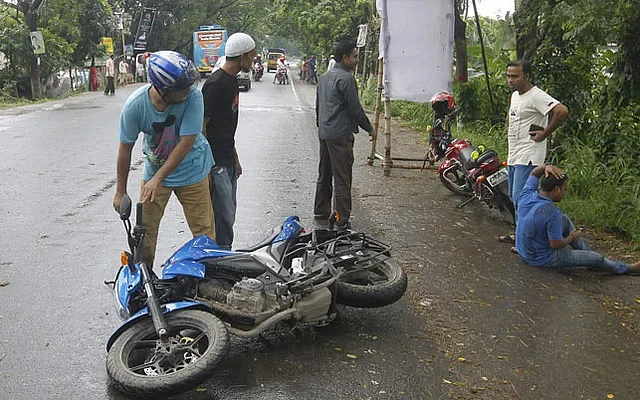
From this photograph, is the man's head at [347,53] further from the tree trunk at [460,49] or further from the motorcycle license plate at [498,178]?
the tree trunk at [460,49]

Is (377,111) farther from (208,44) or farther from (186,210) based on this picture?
(208,44)

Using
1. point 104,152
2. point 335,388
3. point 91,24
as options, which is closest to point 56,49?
point 91,24

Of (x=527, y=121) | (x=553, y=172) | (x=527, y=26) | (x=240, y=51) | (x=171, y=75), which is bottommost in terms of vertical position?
(x=553, y=172)

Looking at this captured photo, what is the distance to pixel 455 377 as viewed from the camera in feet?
13.0

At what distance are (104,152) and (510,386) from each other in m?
9.87

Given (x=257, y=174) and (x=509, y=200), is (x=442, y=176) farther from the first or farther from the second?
(x=257, y=174)

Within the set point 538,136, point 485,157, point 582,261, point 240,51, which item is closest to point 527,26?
point 485,157

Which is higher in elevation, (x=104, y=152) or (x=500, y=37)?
(x=500, y=37)

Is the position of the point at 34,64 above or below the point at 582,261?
above

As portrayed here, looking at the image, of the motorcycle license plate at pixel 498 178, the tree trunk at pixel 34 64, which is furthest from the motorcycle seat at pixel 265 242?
the tree trunk at pixel 34 64

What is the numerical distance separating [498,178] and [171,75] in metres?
4.68

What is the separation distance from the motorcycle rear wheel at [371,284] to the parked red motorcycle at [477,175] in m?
2.81

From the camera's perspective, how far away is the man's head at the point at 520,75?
6.27 meters

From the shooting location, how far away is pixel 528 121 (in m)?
6.36
